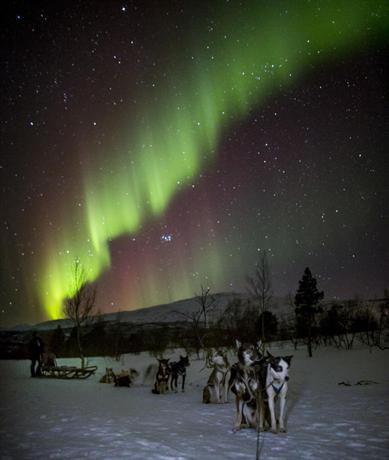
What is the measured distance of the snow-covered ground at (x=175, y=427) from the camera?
5.91 metres

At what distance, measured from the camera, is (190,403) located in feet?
38.6

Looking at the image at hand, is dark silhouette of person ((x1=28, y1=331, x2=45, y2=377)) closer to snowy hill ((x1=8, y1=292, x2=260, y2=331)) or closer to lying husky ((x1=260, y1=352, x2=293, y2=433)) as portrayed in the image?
lying husky ((x1=260, y1=352, x2=293, y2=433))

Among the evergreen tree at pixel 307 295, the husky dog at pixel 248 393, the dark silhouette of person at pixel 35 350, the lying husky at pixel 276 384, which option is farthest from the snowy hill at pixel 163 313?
the lying husky at pixel 276 384

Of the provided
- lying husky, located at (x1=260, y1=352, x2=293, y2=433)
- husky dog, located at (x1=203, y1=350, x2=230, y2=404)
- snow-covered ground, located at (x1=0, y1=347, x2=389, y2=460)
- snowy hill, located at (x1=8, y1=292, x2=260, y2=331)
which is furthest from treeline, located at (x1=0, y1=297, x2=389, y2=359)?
snowy hill, located at (x1=8, y1=292, x2=260, y2=331)

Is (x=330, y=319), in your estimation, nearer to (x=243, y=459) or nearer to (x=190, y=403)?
(x=190, y=403)

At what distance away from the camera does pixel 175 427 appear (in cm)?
785

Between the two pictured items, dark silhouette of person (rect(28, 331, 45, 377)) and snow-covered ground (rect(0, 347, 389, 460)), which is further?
dark silhouette of person (rect(28, 331, 45, 377))

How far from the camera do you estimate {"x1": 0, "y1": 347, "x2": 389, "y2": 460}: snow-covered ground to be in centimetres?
591

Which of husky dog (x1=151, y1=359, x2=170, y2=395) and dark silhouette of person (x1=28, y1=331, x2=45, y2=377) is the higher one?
dark silhouette of person (x1=28, y1=331, x2=45, y2=377)

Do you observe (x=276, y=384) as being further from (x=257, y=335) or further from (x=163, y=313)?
(x=163, y=313)

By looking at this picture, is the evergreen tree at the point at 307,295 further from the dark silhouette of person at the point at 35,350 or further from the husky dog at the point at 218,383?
the husky dog at the point at 218,383

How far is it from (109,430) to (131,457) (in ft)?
6.70

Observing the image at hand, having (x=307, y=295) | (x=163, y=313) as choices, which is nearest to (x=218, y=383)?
(x=307, y=295)

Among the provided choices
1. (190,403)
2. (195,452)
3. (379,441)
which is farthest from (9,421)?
(379,441)
